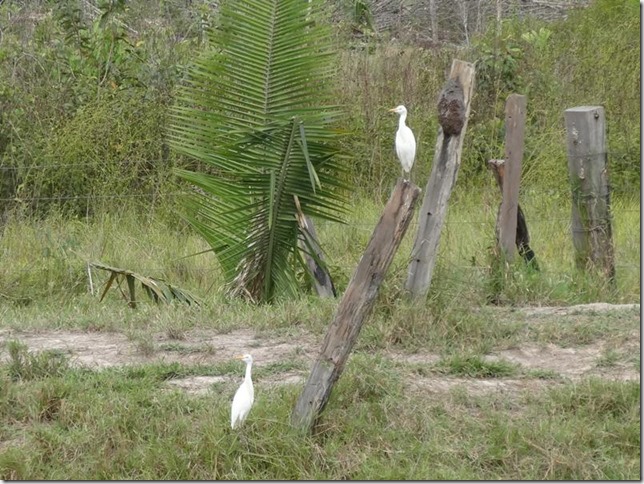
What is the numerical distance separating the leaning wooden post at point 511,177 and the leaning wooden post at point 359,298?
253 cm

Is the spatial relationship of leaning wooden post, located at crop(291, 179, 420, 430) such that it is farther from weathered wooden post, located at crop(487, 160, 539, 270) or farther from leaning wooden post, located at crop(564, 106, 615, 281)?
leaning wooden post, located at crop(564, 106, 615, 281)

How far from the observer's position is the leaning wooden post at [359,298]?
15.0 feet

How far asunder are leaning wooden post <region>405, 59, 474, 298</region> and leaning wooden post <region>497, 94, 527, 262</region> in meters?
0.68

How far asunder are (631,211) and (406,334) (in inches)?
172

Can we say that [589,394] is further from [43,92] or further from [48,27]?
[48,27]

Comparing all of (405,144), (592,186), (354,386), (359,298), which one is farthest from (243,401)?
(592,186)

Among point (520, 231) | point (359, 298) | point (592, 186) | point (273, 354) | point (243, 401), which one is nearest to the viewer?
point (243, 401)

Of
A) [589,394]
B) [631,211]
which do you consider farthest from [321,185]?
[631,211]

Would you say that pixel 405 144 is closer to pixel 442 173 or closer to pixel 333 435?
pixel 442 173

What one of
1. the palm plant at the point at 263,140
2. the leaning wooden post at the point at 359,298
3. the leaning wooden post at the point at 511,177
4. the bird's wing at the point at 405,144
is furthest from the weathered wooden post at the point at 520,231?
the leaning wooden post at the point at 359,298

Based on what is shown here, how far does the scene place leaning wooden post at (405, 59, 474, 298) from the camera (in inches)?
253

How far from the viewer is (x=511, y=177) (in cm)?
718

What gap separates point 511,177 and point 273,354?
2.28 m

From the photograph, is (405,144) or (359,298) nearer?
(359,298)
